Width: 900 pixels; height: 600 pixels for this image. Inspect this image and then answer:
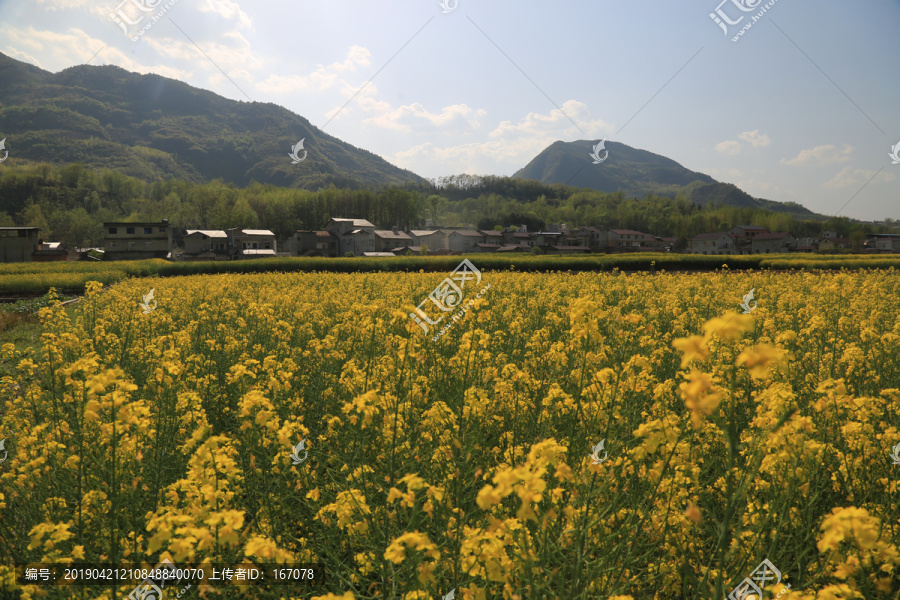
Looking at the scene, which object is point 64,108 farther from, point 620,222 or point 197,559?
point 197,559

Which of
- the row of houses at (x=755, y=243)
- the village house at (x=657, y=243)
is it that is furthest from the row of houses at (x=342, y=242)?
the row of houses at (x=755, y=243)

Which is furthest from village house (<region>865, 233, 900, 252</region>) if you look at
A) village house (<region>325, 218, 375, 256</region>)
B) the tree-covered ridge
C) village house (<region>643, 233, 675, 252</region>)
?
village house (<region>325, 218, 375, 256</region>)

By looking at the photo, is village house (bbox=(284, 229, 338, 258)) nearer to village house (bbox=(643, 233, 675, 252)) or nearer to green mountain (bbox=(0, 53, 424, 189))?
village house (bbox=(643, 233, 675, 252))

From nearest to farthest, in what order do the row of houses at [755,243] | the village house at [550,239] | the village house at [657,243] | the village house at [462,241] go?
the row of houses at [755,243] < the village house at [462,241] < the village house at [550,239] < the village house at [657,243]

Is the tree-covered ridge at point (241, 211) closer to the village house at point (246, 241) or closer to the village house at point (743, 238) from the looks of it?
the village house at point (743, 238)

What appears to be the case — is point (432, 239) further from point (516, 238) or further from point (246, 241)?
point (246, 241)

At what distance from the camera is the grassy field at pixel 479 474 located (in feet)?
6.75

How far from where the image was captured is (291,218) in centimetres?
8906

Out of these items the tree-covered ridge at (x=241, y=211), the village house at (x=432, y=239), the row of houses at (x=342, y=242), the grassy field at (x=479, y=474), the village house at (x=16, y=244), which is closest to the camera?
the grassy field at (x=479, y=474)

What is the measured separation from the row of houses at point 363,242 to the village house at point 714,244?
0.53ft

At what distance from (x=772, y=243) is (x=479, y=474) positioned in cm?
9258

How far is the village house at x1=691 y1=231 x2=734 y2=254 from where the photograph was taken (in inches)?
3071

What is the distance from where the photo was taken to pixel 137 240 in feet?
185

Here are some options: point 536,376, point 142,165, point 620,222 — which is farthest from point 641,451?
point 142,165
